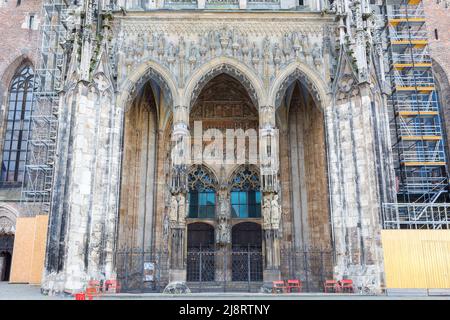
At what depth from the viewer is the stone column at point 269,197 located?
15609 millimetres

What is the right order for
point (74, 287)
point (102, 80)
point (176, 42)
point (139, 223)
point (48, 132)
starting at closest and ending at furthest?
point (74, 287), point (102, 80), point (176, 42), point (139, 223), point (48, 132)

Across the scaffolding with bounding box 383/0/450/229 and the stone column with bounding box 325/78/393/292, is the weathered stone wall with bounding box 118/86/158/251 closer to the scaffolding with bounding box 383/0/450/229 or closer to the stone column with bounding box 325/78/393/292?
the stone column with bounding box 325/78/393/292

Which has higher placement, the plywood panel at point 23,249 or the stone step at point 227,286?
the plywood panel at point 23,249

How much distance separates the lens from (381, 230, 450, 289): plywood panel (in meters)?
14.5

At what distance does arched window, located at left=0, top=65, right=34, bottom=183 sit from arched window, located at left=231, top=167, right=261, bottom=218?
1110 cm

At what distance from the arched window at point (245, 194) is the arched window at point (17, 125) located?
1110 centimetres

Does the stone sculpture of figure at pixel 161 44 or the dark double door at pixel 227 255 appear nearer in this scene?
the stone sculpture of figure at pixel 161 44

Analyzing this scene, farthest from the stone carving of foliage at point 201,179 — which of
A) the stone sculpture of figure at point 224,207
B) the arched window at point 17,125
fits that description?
the arched window at point 17,125

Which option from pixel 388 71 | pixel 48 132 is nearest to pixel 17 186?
pixel 48 132

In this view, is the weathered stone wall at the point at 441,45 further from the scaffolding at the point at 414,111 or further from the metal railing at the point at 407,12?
the metal railing at the point at 407,12

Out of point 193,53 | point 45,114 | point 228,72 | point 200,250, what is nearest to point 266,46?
point 228,72

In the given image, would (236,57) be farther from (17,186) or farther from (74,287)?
(17,186)

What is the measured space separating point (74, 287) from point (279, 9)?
1332cm

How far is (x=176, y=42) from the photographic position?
17.9 metres
